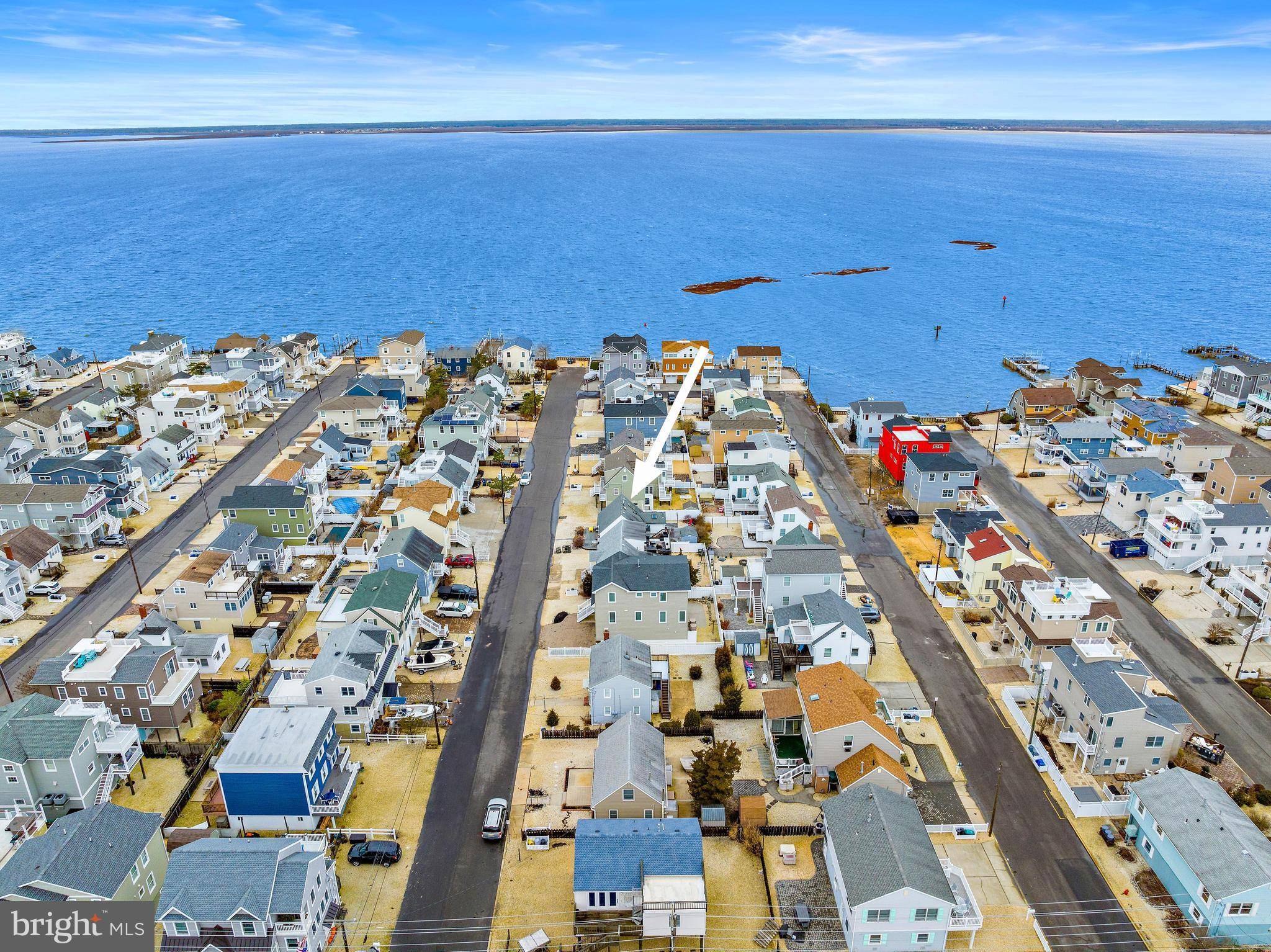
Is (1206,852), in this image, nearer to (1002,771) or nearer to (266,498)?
(1002,771)

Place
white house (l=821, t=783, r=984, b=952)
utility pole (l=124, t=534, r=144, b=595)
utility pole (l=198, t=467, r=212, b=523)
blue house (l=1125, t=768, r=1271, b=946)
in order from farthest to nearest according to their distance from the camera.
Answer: utility pole (l=198, t=467, r=212, b=523), utility pole (l=124, t=534, r=144, b=595), blue house (l=1125, t=768, r=1271, b=946), white house (l=821, t=783, r=984, b=952)

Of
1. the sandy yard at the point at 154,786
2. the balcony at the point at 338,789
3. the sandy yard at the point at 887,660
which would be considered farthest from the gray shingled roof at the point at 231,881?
the sandy yard at the point at 887,660

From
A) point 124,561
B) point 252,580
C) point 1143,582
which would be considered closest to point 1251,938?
point 1143,582

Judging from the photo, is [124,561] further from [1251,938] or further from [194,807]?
[1251,938]

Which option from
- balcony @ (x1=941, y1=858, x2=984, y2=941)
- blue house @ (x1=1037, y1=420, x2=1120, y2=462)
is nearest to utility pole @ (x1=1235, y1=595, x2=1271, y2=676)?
balcony @ (x1=941, y1=858, x2=984, y2=941)

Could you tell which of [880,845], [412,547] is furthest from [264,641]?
[880,845]

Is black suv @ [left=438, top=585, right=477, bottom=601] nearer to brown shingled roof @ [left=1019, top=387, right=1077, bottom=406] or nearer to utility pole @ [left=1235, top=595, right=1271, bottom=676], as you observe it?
utility pole @ [left=1235, top=595, right=1271, bottom=676]
